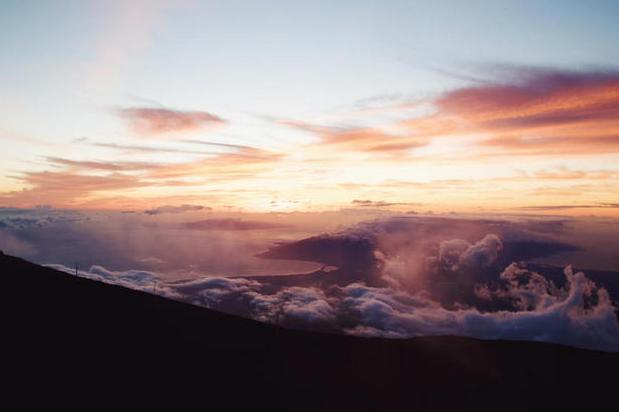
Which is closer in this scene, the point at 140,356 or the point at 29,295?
the point at 140,356

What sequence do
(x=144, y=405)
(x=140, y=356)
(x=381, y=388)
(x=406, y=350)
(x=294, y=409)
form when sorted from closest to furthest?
(x=144, y=405) → (x=294, y=409) → (x=140, y=356) → (x=381, y=388) → (x=406, y=350)

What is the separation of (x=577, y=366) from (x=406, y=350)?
1355 centimetres

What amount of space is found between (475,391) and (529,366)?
967 centimetres

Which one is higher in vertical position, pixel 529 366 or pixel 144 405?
pixel 144 405

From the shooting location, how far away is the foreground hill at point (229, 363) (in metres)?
14.0

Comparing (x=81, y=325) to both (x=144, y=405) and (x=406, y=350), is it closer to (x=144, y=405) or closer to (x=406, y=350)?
(x=144, y=405)

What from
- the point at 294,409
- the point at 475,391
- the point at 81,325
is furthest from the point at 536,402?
the point at 81,325

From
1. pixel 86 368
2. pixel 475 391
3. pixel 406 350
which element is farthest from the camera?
pixel 406 350

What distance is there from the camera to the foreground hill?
46.0 ft

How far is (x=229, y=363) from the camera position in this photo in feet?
60.3

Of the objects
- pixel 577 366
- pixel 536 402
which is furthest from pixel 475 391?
pixel 577 366

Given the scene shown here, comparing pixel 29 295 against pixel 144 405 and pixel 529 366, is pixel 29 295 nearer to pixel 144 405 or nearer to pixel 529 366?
pixel 144 405

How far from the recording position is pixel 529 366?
2884cm

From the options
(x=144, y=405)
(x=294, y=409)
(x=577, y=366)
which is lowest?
(x=577, y=366)
